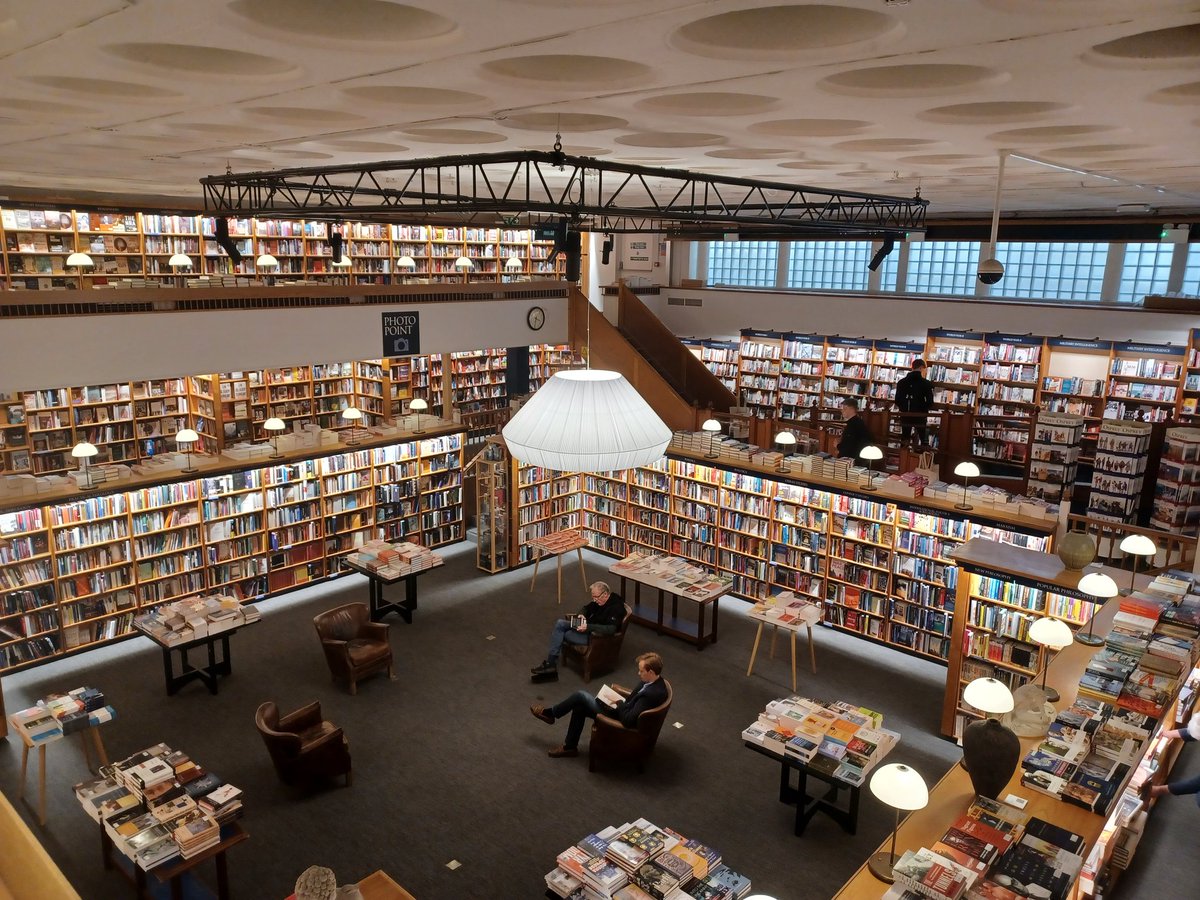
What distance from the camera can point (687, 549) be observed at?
37.1ft

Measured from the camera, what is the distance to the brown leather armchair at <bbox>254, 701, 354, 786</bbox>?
21.4 feet

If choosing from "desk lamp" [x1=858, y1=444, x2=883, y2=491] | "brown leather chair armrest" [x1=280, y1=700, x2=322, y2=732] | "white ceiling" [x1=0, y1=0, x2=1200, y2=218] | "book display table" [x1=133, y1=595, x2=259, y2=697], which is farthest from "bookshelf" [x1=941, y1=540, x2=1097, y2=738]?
"book display table" [x1=133, y1=595, x2=259, y2=697]

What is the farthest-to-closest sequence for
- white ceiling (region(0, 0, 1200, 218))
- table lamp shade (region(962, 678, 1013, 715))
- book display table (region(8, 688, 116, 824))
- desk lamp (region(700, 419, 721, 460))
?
desk lamp (region(700, 419, 721, 460)) → book display table (region(8, 688, 116, 824)) → table lamp shade (region(962, 678, 1013, 715)) → white ceiling (region(0, 0, 1200, 218))

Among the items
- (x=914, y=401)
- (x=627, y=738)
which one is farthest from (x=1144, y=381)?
(x=627, y=738)

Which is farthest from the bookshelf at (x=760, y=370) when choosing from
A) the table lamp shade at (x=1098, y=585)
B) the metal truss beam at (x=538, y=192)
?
the table lamp shade at (x=1098, y=585)

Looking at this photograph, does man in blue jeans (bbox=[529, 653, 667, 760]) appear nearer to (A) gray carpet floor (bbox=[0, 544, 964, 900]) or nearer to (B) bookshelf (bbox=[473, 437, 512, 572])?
(A) gray carpet floor (bbox=[0, 544, 964, 900])

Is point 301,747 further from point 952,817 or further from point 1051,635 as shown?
point 1051,635

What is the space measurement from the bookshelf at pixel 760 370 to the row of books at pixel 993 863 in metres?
13.1

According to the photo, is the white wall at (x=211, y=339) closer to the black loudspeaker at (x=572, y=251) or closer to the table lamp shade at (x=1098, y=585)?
the black loudspeaker at (x=572, y=251)

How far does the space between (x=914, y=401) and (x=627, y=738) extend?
8.53 meters

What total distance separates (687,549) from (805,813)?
5025 mm

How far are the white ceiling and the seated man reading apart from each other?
4.43 metres

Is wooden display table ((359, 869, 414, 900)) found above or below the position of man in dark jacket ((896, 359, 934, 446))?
below

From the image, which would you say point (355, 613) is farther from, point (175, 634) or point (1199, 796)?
point (1199, 796)
